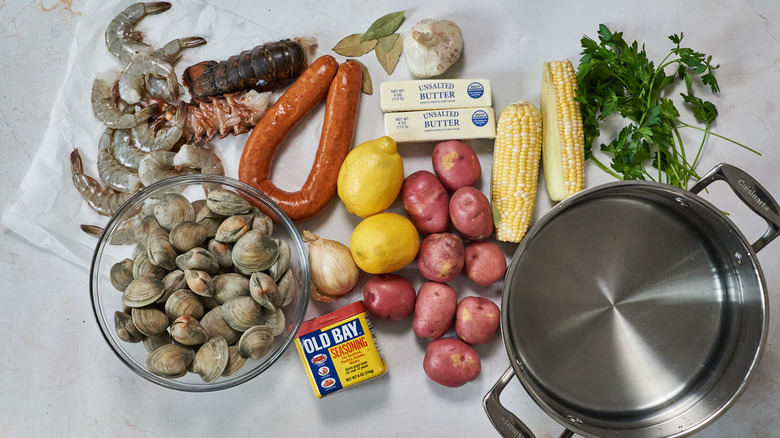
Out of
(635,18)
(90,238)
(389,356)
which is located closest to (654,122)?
(635,18)

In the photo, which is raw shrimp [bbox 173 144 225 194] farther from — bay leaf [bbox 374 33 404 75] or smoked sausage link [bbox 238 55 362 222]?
bay leaf [bbox 374 33 404 75]

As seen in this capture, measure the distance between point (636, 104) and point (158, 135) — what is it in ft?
3.42

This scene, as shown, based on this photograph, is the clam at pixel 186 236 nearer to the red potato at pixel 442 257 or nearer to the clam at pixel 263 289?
the clam at pixel 263 289

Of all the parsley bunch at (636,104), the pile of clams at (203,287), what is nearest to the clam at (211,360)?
the pile of clams at (203,287)

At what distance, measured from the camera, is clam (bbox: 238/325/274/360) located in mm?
926

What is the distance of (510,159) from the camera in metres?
1.08

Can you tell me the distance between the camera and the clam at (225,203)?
38.8 inches

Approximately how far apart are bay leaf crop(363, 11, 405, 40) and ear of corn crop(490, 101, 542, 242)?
0.33m

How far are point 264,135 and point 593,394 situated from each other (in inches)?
33.9

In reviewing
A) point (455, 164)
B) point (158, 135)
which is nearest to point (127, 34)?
point (158, 135)

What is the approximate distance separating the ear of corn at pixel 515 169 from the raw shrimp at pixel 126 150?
0.77m

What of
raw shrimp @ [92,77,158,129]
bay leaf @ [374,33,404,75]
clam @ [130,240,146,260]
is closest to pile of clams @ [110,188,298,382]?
clam @ [130,240,146,260]

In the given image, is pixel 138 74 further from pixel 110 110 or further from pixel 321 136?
pixel 321 136

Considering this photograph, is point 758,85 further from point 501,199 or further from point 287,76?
point 287,76
